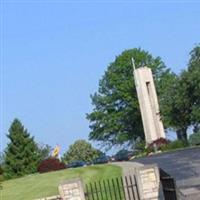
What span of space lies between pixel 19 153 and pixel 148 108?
21.8m

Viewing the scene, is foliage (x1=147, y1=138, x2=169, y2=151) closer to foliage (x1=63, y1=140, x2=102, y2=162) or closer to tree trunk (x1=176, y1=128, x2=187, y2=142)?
tree trunk (x1=176, y1=128, x2=187, y2=142)

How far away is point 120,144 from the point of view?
96438 millimetres

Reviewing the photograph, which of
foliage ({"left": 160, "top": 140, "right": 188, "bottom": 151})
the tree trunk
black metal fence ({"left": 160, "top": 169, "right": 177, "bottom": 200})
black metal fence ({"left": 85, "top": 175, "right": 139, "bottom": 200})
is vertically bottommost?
black metal fence ({"left": 160, "top": 169, "right": 177, "bottom": 200})

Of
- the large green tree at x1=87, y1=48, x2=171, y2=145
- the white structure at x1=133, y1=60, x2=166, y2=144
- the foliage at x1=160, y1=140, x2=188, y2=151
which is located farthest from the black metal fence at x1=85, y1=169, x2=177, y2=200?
the large green tree at x1=87, y1=48, x2=171, y2=145

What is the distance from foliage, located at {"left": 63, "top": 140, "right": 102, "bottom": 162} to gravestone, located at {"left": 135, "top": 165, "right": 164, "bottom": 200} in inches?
3560

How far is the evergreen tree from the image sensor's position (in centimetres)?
6306

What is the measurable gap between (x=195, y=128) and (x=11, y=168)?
76.2ft

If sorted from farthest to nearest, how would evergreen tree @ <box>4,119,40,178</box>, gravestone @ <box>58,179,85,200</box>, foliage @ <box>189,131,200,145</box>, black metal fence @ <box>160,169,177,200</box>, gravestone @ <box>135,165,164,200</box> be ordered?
foliage @ <box>189,131,200,145</box> → evergreen tree @ <box>4,119,40,178</box> → gravestone @ <box>135,165,164,200</box> → gravestone @ <box>58,179,85,200</box> → black metal fence @ <box>160,169,177,200</box>

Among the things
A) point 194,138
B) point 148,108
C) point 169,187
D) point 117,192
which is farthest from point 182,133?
point 169,187

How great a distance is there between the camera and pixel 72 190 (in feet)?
60.0

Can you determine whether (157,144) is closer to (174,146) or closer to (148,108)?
(174,146)

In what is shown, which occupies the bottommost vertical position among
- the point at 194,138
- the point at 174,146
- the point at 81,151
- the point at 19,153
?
the point at 174,146

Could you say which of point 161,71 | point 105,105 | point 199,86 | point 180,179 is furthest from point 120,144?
point 180,179

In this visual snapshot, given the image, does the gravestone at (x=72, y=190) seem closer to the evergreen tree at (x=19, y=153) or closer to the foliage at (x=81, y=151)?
the evergreen tree at (x=19, y=153)
